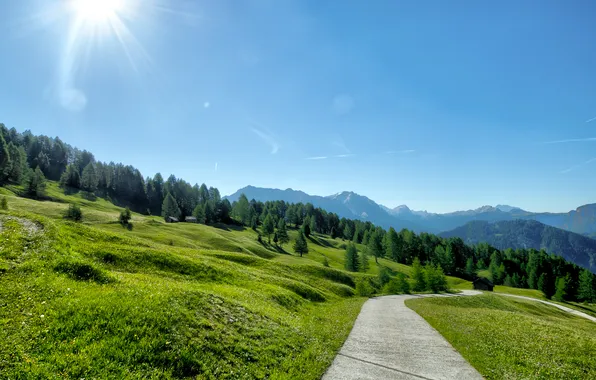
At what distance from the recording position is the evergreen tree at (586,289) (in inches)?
4924

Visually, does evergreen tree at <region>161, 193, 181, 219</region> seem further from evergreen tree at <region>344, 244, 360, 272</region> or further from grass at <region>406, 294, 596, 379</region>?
Result: grass at <region>406, 294, 596, 379</region>

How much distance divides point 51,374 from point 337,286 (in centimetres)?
5272

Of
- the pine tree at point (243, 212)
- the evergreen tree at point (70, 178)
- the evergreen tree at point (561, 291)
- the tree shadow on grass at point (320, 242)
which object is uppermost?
the evergreen tree at point (70, 178)

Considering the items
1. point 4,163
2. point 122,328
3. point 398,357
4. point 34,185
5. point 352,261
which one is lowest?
Result: point 352,261

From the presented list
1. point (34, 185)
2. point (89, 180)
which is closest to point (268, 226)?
point (34, 185)

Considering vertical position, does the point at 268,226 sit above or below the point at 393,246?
above

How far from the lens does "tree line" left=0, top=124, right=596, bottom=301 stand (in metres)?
130

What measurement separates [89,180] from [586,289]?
844 feet

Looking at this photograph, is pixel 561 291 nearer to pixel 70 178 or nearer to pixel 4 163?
pixel 70 178

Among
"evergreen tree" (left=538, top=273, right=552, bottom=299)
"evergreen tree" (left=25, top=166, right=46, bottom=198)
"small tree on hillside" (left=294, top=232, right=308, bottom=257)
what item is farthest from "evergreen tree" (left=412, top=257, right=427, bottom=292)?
"evergreen tree" (left=25, top=166, right=46, bottom=198)

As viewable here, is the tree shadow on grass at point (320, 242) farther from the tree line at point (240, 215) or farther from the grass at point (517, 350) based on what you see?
the grass at point (517, 350)

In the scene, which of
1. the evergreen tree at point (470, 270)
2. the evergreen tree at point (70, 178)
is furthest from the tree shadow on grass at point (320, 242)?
the evergreen tree at point (70, 178)

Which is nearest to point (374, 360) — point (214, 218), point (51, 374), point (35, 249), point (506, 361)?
point (506, 361)

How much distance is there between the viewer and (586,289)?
415ft
